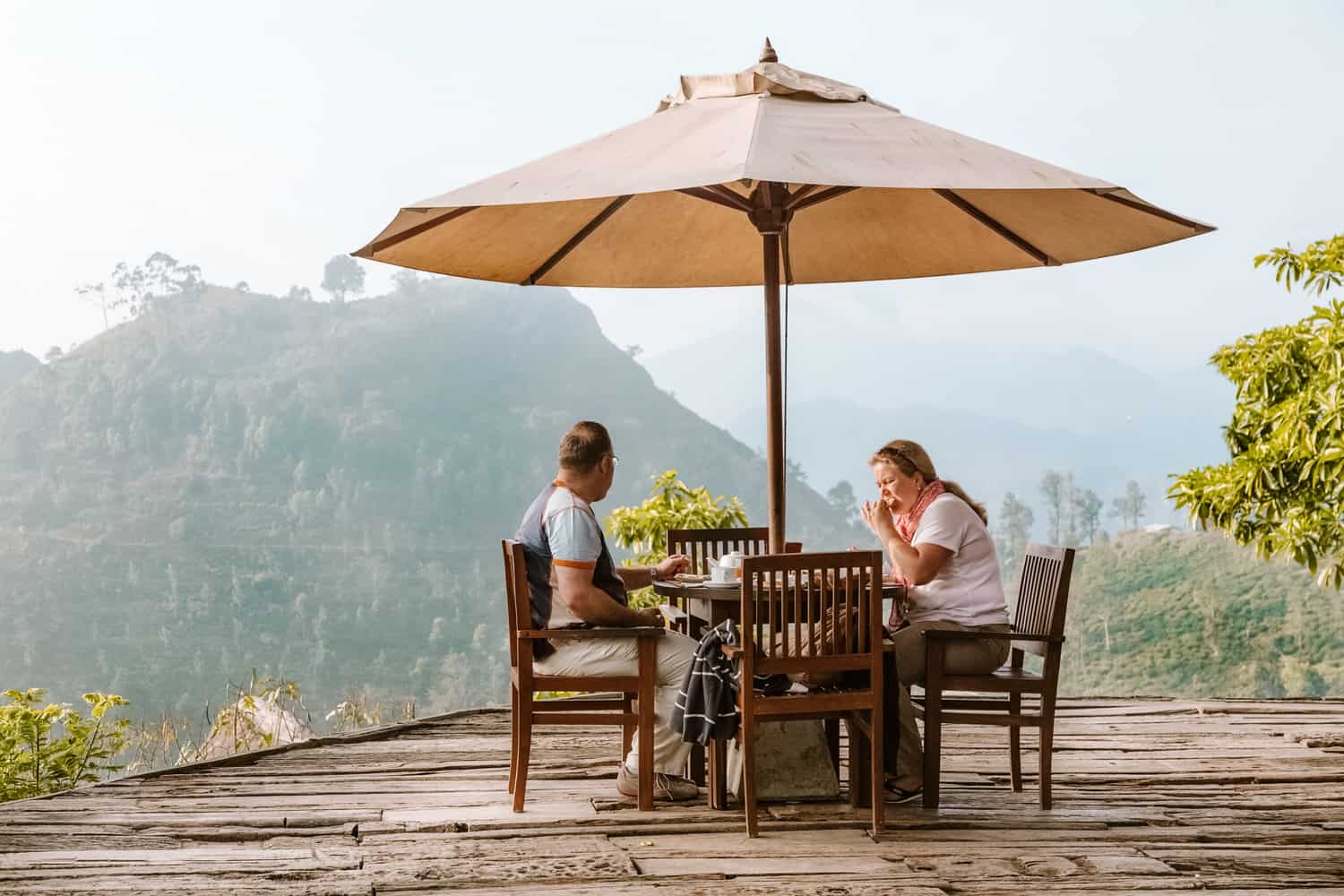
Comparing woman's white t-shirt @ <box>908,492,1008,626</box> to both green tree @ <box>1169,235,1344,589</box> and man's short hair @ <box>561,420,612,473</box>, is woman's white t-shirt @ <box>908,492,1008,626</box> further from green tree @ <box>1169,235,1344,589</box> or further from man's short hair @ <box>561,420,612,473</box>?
green tree @ <box>1169,235,1344,589</box>

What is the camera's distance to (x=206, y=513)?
1724 inches

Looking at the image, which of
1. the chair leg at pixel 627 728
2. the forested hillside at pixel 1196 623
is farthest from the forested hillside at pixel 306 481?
the chair leg at pixel 627 728

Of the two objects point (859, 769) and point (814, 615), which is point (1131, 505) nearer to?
point (859, 769)

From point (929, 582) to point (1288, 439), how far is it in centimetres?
234

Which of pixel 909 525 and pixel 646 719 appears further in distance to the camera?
pixel 909 525

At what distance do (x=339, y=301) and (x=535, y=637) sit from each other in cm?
5223

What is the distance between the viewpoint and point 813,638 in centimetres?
392

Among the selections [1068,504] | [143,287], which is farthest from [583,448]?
[143,287]

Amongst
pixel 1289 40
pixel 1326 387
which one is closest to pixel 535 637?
pixel 1326 387

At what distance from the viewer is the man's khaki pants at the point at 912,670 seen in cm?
425

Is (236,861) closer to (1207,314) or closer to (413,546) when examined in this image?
(1207,314)

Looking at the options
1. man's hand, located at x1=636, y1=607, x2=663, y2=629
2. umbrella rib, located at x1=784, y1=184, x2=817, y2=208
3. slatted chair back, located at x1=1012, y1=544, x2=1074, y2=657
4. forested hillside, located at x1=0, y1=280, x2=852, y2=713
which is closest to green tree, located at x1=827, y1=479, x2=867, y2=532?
forested hillside, located at x1=0, y1=280, x2=852, y2=713

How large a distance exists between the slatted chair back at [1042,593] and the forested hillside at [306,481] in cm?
2869

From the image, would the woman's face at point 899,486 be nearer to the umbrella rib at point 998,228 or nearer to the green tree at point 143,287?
the umbrella rib at point 998,228
